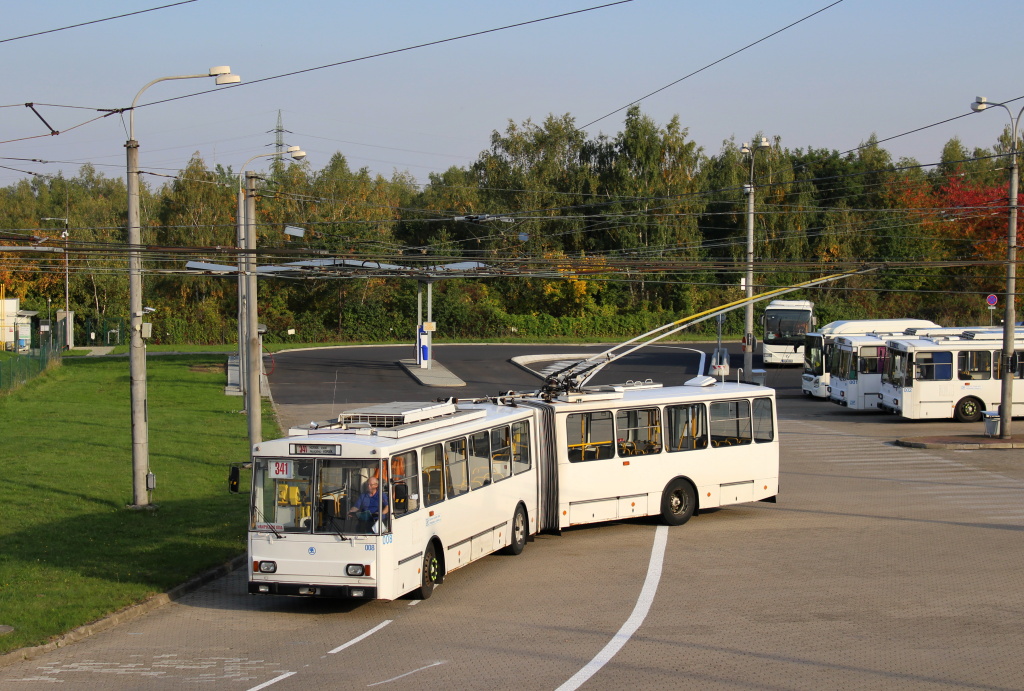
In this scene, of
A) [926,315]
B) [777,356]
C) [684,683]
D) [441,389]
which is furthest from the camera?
[926,315]

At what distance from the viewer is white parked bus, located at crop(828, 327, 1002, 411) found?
37656mm

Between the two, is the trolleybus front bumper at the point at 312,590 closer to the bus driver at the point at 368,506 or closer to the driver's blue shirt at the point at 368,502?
the bus driver at the point at 368,506

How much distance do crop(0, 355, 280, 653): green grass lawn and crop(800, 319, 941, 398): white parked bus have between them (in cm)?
2222

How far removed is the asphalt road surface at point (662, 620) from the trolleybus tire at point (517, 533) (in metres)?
0.19

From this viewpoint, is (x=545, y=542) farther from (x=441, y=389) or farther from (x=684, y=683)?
(x=441, y=389)

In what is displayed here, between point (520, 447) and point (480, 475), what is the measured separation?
174 cm

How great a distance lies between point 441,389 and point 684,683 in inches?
1411

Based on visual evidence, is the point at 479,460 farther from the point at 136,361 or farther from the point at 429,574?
the point at 136,361

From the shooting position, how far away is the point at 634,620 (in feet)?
41.1

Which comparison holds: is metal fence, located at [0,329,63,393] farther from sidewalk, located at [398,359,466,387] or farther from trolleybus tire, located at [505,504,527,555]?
trolleybus tire, located at [505,504,527,555]

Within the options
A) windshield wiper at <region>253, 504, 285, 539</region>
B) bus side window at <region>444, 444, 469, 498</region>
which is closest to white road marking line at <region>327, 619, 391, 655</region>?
windshield wiper at <region>253, 504, 285, 539</region>

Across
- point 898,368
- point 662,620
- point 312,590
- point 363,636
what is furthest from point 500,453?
point 898,368

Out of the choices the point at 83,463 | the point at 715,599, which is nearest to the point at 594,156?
the point at 83,463

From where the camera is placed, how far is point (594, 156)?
279 ft
